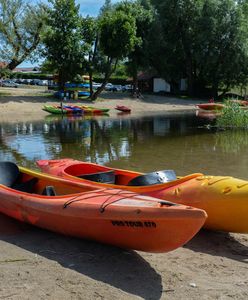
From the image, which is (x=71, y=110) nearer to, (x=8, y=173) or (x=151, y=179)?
(x=8, y=173)

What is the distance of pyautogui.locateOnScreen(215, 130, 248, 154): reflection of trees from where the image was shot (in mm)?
15211

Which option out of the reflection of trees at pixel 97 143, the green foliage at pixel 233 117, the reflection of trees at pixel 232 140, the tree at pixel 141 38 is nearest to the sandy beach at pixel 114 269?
the reflection of trees at pixel 97 143

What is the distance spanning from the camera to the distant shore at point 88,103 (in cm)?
3312

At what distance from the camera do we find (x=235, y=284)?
4.61m

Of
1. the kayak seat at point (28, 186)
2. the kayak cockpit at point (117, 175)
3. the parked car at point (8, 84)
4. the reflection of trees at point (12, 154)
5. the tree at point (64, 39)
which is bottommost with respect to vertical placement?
the reflection of trees at point (12, 154)

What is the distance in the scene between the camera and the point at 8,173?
7.63 meters

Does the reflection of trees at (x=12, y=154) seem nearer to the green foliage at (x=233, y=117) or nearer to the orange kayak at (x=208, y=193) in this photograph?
the orange kayak at (x=208, y=193)

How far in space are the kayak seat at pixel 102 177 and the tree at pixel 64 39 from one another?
31.5 meters

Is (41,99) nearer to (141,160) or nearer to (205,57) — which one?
(205,57)

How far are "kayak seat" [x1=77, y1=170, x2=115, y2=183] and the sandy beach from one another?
1.30m

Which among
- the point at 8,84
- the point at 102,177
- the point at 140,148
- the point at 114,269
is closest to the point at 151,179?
the point at 102,177

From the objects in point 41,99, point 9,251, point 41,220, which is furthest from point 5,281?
point 41,99

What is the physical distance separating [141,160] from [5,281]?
27.8ft

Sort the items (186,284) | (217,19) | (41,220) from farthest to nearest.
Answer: (217,19), (41,220), (186,284)
